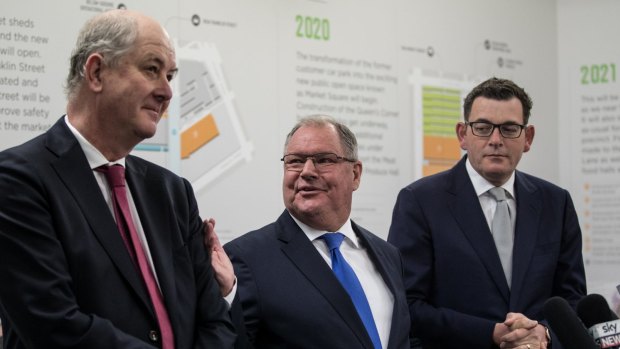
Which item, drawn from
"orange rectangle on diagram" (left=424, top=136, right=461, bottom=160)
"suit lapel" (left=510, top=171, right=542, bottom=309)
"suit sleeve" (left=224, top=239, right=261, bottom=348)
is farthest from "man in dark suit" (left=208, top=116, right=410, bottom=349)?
"orange rectangle on diagram" (left=424, top=136, right=461, bottom=160)

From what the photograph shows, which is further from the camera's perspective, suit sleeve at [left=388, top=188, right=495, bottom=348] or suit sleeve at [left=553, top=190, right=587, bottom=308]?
suit sleeve at [left=553, top=190, right=587, bottom=308]

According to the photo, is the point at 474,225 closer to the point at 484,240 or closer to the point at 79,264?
the point at 484,240

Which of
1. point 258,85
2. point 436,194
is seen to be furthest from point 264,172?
point 436,194

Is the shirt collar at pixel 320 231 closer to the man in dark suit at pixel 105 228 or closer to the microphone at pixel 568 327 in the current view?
the man in dark suit at pixel 105 228

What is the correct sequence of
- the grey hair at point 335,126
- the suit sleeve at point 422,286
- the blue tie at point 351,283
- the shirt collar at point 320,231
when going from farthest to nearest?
the suit sleeve at point 422,286, the grey hair at point 335,126, the shirt collar at point 320,231, the blue tie at point 351,283

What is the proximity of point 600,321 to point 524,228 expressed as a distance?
1078mm

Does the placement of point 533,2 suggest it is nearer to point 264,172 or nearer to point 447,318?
point 264,172

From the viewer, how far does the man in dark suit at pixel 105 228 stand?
1.95 metres

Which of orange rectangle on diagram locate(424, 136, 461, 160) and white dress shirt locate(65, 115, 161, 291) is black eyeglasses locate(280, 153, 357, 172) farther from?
orange rectangle on diagram locate(424, 136, 461, 160)

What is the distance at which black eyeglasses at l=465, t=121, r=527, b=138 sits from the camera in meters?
3.55

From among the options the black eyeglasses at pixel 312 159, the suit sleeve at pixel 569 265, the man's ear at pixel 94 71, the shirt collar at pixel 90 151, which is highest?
the man's ear at pixel 94 71

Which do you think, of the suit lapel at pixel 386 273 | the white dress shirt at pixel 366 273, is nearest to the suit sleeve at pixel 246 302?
the white dress shirt at pixel 366 273

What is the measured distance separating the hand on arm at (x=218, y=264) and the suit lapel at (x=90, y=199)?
37cm

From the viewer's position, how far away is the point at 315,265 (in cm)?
290
